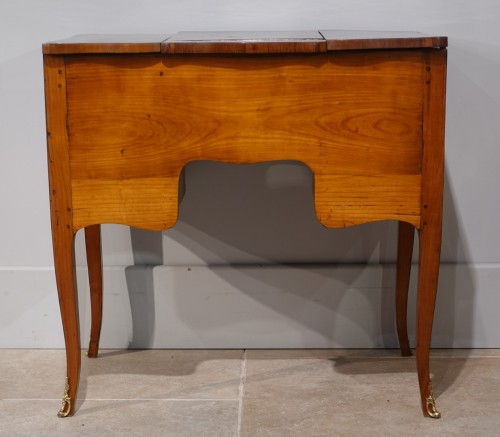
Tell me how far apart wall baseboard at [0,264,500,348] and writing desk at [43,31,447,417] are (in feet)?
1.39

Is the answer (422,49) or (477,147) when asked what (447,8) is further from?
(422,49)

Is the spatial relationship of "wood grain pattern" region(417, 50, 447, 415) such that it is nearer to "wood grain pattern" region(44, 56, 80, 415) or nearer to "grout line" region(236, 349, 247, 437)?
"grout line" region(236, 349, 247, 437)

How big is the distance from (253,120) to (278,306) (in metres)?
0.58

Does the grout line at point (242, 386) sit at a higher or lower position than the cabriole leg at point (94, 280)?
lower

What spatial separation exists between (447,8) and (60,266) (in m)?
0.94

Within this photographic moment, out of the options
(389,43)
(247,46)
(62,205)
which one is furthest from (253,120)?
(62,205)

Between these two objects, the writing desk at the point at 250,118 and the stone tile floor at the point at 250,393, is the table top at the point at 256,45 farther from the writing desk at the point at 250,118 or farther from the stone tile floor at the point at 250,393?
the stone tile floor at the point at 250,393

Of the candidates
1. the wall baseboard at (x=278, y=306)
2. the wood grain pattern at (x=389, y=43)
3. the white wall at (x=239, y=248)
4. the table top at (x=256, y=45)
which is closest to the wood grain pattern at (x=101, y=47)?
the table top at (x=256, y=45)

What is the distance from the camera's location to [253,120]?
1.36m

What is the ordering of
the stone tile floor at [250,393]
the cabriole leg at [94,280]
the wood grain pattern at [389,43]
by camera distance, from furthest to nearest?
the cabriole leg at [94,280] → the stone tile floor at [250,393] → the wood grain pattern at [389,43]

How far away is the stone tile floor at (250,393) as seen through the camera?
4.77ft

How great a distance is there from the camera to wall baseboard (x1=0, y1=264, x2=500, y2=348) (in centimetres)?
181

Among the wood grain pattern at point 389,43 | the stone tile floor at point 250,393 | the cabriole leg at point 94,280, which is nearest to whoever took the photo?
the wood grain pattern at point 389,43

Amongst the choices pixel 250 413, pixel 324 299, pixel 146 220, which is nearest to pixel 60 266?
pixel 146 220
